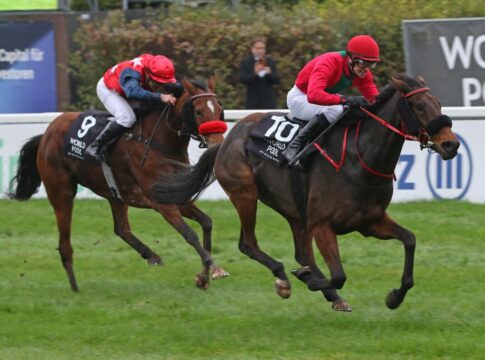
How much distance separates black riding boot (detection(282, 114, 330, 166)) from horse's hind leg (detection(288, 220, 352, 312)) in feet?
2.20

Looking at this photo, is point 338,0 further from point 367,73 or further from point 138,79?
point 367,73

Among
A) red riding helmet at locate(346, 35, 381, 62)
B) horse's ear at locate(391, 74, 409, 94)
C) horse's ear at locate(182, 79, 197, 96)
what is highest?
red riding helmet at locate(346, 35, 381, 62)

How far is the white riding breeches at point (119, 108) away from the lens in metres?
9.13

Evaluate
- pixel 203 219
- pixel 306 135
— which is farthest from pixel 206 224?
pixel 306 135

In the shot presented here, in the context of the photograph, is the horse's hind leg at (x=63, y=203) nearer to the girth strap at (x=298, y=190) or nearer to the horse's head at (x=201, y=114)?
the horse's head at (x=201, y=114)

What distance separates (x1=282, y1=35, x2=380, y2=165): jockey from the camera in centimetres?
734

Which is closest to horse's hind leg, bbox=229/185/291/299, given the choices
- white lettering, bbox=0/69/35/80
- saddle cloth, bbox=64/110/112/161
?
saddle cloth, bbox=64/110/112/161

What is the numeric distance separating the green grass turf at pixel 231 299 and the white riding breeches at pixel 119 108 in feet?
4.06

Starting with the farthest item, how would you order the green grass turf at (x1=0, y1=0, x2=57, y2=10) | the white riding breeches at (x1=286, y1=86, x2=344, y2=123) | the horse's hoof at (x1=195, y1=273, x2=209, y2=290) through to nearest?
1. the green grass turf at (x1=0, y1=0, x2=57, y2=10)
2. the horse's hoof at (x1=195, y1=273, x2=209, y2=290)
3. the white riding breeches at (x1=286, y1=86, x2=344, y2=123)

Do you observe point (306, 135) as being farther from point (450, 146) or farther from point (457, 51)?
point (457, 51)

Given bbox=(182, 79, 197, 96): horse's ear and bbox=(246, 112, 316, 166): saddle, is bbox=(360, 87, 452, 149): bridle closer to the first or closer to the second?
bbox=(246, 112, 316, 166): saddle

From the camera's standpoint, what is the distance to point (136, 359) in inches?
261

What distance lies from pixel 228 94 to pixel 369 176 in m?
8.02

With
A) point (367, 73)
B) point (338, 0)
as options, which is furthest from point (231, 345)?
point (338, 0)
